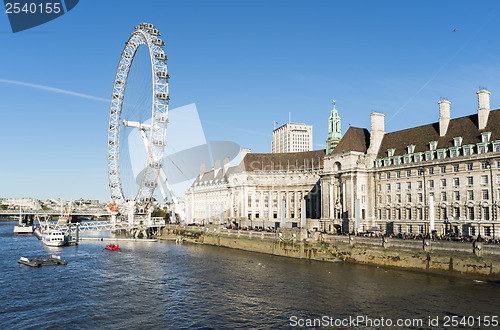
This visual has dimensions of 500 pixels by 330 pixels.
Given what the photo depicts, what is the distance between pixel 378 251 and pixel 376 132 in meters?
31.2

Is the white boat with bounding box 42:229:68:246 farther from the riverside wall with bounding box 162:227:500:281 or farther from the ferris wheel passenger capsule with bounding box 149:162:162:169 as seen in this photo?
the riverside wall with bounding box 162:227:500:281

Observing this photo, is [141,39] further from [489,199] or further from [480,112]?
[489,199]

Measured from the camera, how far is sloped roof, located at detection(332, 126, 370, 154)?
88062 millimetres

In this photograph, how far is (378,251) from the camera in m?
64.4

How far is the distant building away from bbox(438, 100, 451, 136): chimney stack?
34.0 meters

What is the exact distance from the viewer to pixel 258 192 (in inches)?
5384

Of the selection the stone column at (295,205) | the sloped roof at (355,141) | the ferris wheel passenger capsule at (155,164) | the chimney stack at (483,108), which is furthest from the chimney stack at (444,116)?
the ferris wheel passenger capsule at (155,164)

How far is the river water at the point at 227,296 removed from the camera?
36812 millimetres

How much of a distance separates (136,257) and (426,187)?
5379 centimetres

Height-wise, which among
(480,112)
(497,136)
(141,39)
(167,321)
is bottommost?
(167,321)

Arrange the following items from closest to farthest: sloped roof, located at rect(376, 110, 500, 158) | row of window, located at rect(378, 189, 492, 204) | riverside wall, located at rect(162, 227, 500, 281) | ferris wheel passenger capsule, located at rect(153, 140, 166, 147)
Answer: riverside wall, located at rect(162, 227, 500, 281) → row of window, located at rect(378, 189, 492, 204) → sloped roof, located at rect(376, 110, 500, 158) → ferris wheel passenger capsule, located at rect(153, 140, 166, 147)

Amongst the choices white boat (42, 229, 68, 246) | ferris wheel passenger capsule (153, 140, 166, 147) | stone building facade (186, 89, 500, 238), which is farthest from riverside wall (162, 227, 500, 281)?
white boat (42, 229, 68, 246)

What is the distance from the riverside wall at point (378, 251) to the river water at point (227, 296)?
2.13 m

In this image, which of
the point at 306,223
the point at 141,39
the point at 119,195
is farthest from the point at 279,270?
the point at 119,195
